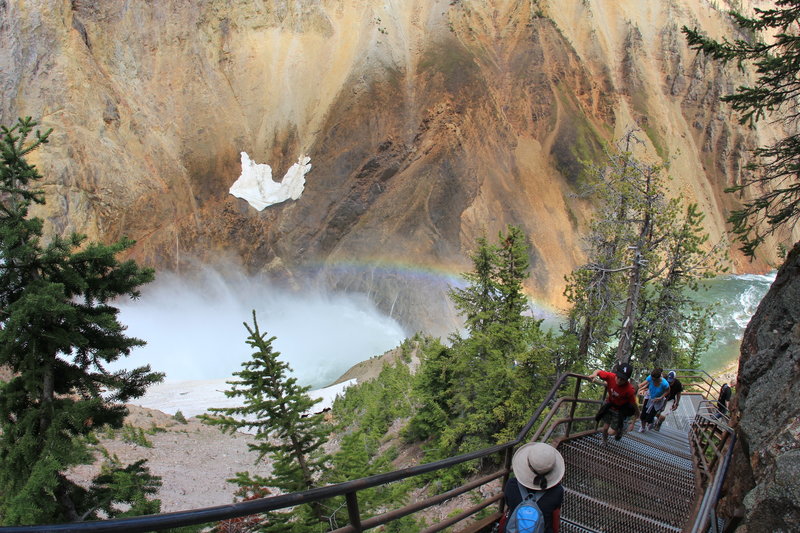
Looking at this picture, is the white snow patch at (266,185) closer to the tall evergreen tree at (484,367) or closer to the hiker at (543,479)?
the tall evergreen tree at (484,367)

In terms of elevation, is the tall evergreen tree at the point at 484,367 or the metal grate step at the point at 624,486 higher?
the metal grate step at the point at 624,486

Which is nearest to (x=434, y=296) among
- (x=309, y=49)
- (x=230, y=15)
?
(x=309, y=49)

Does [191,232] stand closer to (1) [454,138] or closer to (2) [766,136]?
(1) [454,138]

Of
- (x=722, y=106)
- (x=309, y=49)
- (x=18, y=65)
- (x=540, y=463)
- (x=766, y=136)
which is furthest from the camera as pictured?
(x=766, y=136)

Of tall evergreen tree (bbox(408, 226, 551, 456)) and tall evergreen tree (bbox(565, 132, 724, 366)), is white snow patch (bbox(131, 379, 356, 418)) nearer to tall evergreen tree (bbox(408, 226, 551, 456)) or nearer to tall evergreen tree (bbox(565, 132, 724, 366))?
tall evergreen tree (bbox(408, 226, 551, 456))

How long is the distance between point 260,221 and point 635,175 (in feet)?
117

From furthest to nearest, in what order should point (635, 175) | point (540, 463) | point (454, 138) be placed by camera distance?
point (454, 138), point (635, 175), point (540, 463)

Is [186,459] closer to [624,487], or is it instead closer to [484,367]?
[484,367]

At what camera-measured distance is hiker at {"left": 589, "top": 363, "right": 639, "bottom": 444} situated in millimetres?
5855

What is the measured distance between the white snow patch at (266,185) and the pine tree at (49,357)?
114 ft

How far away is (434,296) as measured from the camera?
34.6 meters

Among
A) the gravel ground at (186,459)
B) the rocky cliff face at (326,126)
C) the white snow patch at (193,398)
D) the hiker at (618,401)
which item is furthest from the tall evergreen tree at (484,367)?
the rocky cliff face at (326,126)

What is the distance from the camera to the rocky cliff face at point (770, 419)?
316cm

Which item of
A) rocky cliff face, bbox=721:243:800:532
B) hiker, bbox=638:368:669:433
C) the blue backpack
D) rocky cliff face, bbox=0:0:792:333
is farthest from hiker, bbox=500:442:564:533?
rocky cliff face, bbox=0:0:792:333
